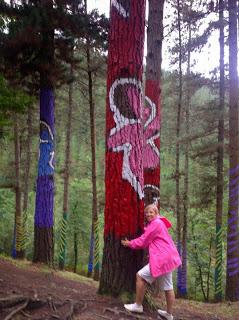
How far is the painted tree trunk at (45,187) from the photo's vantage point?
38.5ft

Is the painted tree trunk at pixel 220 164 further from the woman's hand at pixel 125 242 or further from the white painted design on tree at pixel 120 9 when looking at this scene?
the woman's hand at pixel 125 242

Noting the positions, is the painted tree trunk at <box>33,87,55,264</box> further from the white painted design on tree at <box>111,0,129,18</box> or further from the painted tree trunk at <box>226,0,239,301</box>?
the white painted design on tree at <box>111,0,129,18</box>

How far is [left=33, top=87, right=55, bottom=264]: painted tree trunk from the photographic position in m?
11.7

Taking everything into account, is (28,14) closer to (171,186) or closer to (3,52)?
(3,52)

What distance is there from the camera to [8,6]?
10445mm

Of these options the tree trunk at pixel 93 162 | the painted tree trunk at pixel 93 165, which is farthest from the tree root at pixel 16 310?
the painted tree trunk at pixel 93 165

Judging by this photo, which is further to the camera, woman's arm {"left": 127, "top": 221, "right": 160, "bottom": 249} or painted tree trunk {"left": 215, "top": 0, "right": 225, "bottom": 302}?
painted tree trunk {"left": 215, "top": 0, "right": 225, "bottom": 302}

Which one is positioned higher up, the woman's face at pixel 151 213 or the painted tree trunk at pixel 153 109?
the painted tree trunk at pixel 153 109

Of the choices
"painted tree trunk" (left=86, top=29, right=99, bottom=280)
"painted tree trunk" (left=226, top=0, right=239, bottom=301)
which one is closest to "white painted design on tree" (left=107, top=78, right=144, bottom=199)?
"painted tree trunk" (left=226, top=0, right=239, bottom=301)

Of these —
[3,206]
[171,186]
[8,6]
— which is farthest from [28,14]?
[171,186]

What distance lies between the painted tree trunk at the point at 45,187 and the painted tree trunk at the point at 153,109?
3897 mm

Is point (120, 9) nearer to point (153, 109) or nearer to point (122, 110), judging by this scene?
point (122, 110)

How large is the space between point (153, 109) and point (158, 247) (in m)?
4.20

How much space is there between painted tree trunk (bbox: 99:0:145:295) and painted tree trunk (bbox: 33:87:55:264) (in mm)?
6013
